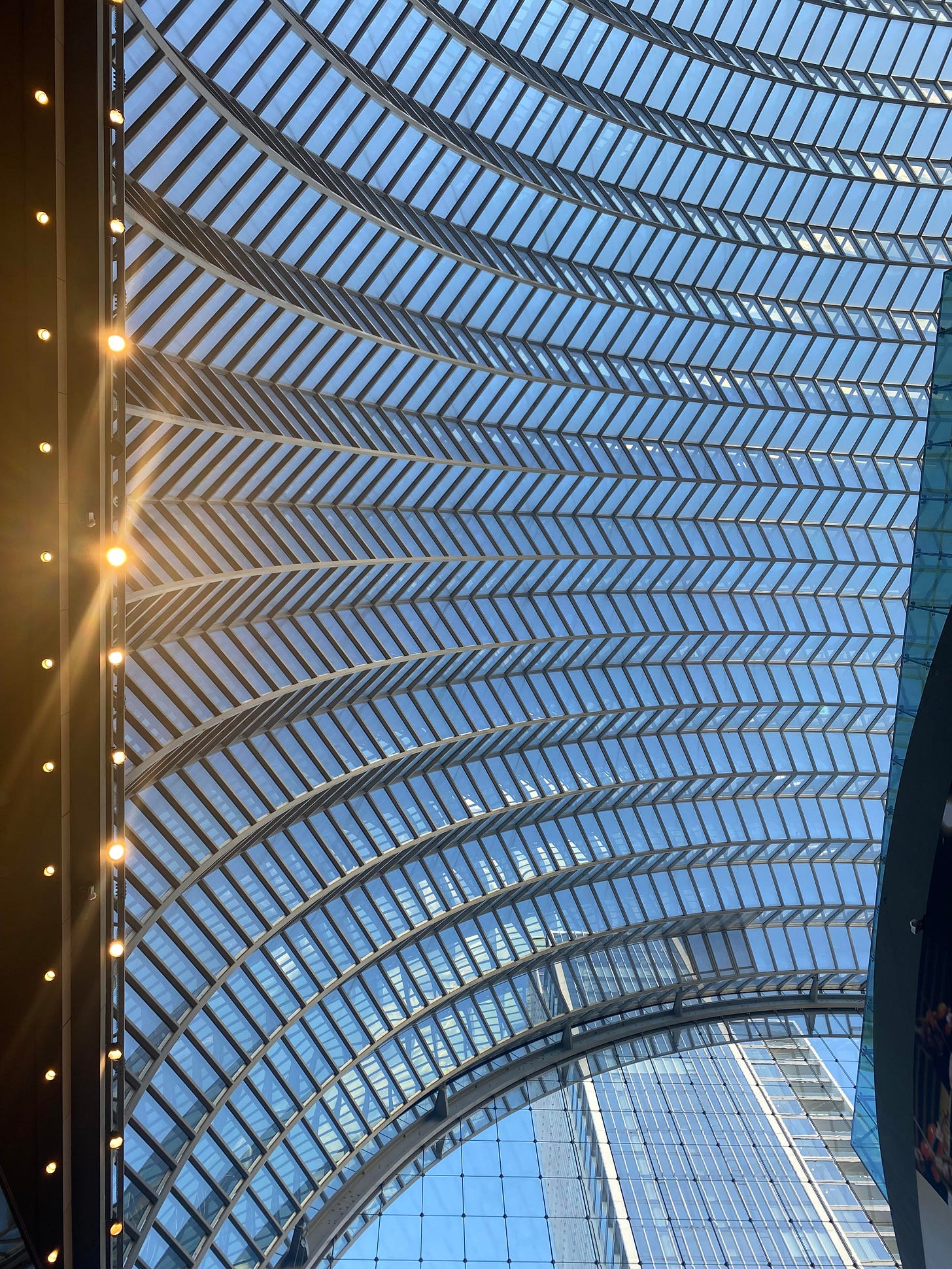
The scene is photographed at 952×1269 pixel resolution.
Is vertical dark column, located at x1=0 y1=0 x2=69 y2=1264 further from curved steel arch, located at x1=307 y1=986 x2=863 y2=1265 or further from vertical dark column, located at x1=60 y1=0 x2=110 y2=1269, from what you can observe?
curved steel arch, located at x1=307 y1=986 x2=863 y2=1265

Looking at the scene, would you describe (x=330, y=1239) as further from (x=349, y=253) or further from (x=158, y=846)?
(x=349, y=253)

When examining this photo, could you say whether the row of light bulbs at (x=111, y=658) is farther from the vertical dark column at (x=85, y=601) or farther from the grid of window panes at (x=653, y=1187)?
the grid of window panes at (x=653, y=1187)

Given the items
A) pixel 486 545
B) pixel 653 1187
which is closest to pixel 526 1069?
pixel 653 1187

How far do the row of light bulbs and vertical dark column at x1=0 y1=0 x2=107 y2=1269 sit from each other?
0.07 feet

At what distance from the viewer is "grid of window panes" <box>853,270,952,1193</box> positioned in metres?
13.3

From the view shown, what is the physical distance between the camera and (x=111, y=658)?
11.9m

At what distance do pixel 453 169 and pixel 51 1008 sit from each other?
1968 centimetres

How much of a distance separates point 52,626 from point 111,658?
3.06ft

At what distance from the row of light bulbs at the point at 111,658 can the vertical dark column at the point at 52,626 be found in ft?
0.07

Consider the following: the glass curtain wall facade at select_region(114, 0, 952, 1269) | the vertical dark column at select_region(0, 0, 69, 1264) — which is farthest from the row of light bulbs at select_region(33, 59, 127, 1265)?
the glass curtain wall facade at select_region(114, 0, 952, 1269)

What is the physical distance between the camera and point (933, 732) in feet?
45.5

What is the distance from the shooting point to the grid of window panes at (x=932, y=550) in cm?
1327

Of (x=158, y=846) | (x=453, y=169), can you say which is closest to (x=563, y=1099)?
(x=158, y=846)

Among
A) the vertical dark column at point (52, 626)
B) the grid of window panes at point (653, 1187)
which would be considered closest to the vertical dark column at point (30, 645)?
the vertical dark column at point (52, 626)
